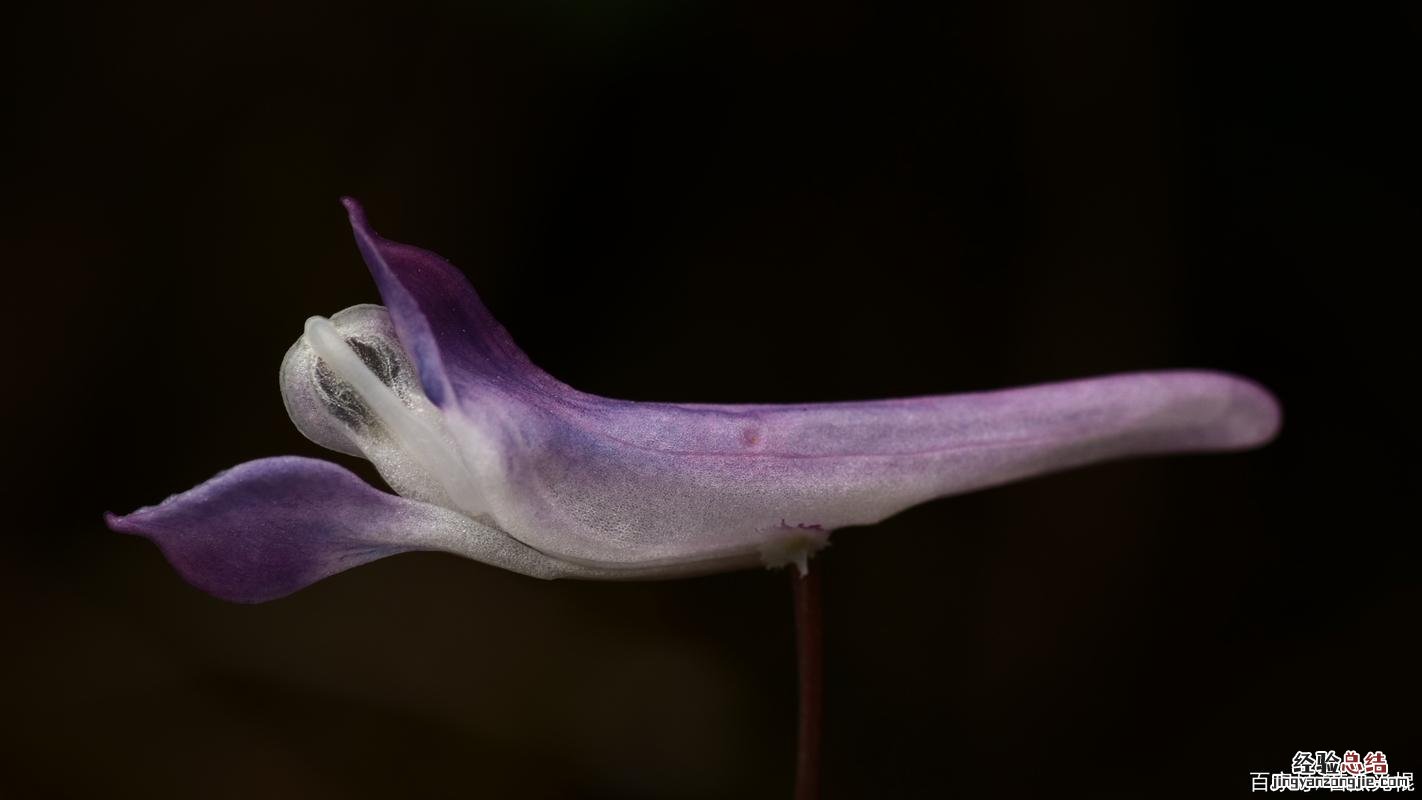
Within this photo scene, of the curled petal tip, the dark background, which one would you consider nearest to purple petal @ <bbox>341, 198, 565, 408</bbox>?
the curled petal tip

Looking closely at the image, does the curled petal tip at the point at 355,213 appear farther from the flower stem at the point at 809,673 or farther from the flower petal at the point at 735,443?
the flower stem at the point at 809,673

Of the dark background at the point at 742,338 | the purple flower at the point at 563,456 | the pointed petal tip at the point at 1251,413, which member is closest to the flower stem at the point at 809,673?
the purple flower at the point at 563,456

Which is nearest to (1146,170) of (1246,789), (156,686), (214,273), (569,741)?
(1246,789)

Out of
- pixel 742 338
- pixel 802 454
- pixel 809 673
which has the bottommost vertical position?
pixel 809 673

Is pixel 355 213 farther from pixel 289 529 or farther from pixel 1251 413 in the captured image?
pixel 1251 413

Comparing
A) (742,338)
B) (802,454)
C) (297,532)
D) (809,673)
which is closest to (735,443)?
(802,454)

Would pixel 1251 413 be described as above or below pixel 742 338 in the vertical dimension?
below

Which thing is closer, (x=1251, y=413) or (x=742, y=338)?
(x=1251, y=413)
